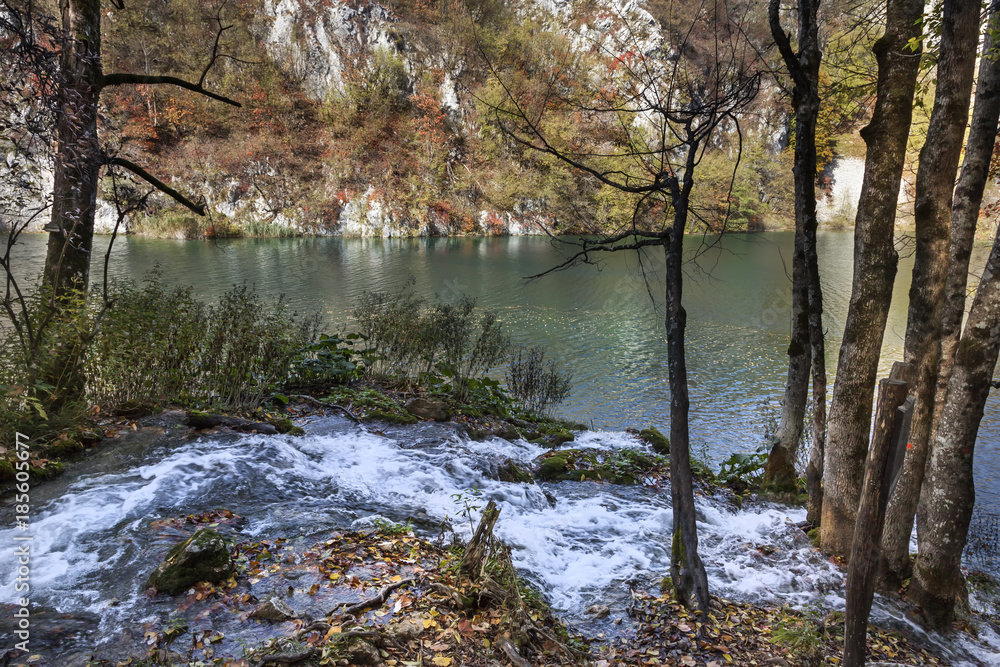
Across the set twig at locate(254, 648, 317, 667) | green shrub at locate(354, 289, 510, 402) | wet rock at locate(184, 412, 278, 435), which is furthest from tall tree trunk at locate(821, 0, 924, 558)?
wet rock at locate(184, 412, 278, 435)

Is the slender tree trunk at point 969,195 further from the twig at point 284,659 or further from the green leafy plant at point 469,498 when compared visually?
the twig at point 284,659

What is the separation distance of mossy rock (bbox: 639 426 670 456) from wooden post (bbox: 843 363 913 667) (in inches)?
219

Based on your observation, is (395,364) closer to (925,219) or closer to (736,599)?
(736,599)

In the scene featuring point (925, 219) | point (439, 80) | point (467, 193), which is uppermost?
point (439, 80)

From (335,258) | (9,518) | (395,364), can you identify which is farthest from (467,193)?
(9,518)

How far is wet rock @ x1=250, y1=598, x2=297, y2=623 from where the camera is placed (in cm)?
315

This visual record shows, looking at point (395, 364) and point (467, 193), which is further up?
point (467, 193)

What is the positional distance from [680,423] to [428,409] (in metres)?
4.70

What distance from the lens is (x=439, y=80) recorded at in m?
42.2

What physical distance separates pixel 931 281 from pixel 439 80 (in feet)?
142

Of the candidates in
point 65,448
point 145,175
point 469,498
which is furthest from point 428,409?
point 145,175

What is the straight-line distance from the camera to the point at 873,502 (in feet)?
7.84

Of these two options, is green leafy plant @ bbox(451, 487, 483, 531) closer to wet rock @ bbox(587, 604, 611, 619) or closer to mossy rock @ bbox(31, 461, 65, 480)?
wet rock @ bbox(587, 604, 611, 619)

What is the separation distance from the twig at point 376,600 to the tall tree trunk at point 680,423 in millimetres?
1947
